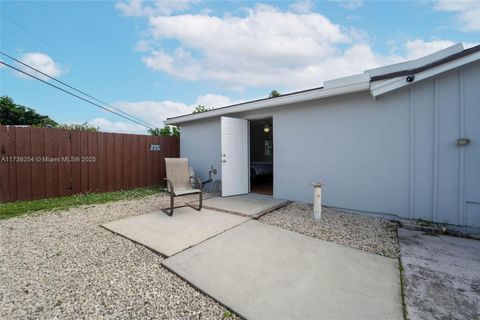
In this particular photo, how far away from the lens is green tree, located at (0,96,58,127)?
1634 cm

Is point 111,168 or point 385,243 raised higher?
point 111,168

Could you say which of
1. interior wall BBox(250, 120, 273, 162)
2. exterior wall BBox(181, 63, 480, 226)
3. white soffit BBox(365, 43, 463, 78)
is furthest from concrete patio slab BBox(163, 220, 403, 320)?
interior wall BBox(250, 120, 273, 162)

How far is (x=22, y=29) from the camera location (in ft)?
24.2

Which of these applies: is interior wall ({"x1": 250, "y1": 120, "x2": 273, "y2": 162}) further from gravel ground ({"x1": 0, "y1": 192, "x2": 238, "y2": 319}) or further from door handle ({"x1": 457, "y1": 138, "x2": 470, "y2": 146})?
gravel ground ({"x1": 0, "y1": 192, "x2": 238, "y2": 319})

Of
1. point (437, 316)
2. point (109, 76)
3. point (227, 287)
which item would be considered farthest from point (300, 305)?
point (109, 76)

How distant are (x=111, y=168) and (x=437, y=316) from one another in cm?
726

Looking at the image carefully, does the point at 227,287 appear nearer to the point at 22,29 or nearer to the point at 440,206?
the point at 440,206

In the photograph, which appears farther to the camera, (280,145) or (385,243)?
(280,145)

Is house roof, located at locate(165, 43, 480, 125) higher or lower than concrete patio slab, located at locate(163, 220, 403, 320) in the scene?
higher

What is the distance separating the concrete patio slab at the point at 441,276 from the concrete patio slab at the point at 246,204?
2.23m

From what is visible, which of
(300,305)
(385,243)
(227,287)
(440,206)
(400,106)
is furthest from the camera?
(400,106)

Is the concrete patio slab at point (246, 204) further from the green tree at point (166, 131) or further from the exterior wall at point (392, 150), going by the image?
the green tree at point (166, 131)

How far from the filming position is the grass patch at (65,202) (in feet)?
13.7

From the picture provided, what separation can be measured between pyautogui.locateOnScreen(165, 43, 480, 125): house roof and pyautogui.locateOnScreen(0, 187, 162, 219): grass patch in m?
4.00
